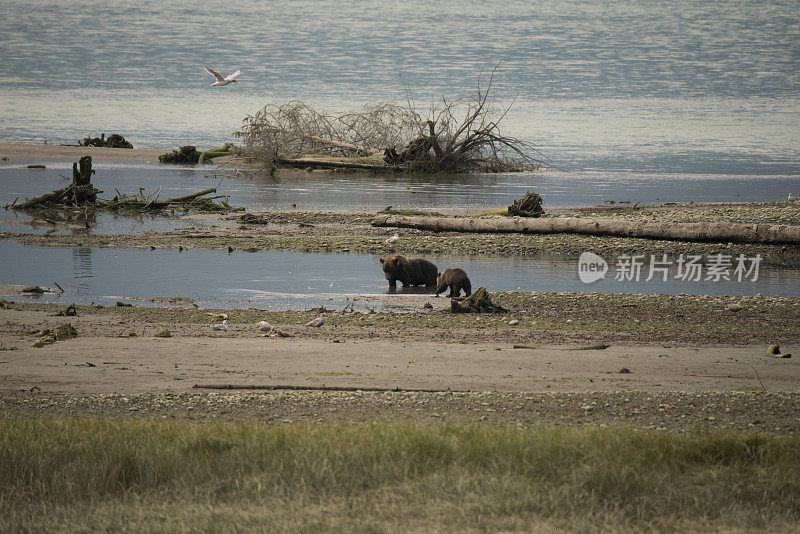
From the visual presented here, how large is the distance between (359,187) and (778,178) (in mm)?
19415

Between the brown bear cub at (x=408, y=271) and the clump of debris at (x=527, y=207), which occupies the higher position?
the clump of debris at (x=527, y=207)

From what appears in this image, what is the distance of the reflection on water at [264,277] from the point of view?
1588cm

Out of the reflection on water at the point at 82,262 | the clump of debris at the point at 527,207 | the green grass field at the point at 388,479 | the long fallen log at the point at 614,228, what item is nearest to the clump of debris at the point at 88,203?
the long fallen log at the point at 614,228

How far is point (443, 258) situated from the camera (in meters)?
20.2

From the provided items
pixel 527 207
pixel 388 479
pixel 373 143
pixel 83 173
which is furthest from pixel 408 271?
pixel 373 143

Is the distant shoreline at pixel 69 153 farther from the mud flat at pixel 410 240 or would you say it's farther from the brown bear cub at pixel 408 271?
the brown bear cub at pixel 408 271

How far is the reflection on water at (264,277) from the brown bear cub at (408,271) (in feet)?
0.89

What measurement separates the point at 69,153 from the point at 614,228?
40.0m

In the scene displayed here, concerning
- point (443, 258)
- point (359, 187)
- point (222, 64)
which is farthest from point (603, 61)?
point (443, 258)

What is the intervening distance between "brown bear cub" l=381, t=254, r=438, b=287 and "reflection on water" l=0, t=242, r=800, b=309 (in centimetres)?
27

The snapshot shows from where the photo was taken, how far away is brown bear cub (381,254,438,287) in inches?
663

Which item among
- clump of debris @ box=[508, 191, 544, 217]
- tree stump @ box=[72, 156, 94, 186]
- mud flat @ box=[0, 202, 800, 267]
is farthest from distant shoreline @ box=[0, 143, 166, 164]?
Result: clump of debris @ box=[508, 191, 544, 217]

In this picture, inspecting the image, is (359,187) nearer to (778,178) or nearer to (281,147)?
(281,147)

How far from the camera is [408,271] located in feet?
55.9
